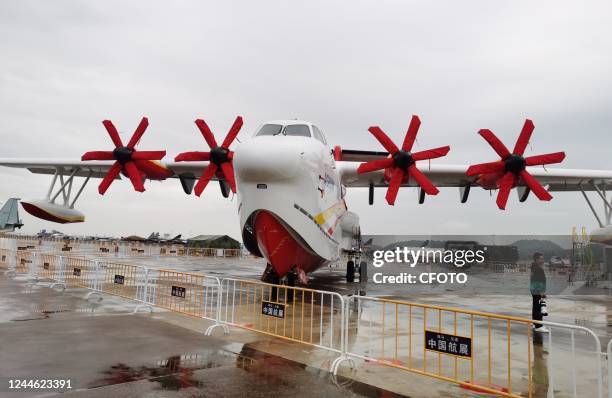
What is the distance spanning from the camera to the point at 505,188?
12.1m

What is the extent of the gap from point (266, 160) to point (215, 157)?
401cm

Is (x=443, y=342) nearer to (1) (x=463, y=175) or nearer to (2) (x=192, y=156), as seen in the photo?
(2) (x=192, y=156)

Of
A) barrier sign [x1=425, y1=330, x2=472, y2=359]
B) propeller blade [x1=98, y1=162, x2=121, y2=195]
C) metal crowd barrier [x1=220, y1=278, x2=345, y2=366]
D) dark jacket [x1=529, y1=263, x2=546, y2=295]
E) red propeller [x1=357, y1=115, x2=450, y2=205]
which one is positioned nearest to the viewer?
barrier sign [x1=425, y1=330, x2=472, y2=359]

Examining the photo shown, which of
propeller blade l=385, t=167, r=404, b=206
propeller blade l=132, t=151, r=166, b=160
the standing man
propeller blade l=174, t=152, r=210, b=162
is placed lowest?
the standing man

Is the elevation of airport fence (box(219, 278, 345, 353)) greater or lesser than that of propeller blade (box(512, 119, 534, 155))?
lesser

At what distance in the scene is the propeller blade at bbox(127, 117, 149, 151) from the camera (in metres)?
13.6

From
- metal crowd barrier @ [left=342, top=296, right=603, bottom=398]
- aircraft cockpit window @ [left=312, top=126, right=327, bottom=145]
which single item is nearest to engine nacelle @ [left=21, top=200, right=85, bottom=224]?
aircraft cockpit window @ [left=312, top=126, right=327, bottom=145]

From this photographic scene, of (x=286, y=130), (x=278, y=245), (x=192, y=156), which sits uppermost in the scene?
(x=286, y=130)

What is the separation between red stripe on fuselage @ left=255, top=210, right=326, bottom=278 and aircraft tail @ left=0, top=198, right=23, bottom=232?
5429 centimetres

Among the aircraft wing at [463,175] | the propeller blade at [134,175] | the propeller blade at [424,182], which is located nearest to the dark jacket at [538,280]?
the propeller blade at [424,182]

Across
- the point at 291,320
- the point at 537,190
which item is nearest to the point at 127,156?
the point at 291,320

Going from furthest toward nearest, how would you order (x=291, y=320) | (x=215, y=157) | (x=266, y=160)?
1. (x=215, y=157)
2. (x=266, y=160)
3. (x=291, y=320)

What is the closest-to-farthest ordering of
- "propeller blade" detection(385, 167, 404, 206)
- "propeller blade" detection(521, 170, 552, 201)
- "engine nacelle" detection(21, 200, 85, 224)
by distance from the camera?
"propeller blade" detection(385, 167, 404, 206), "propeller blade" detection(521, 170, 552, 201), "engine nacelle" detection(21, 200, 85, 224)

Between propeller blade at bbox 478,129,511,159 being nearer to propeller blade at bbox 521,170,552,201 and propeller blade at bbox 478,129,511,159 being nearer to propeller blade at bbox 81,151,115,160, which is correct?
propeller blade at bbox 521,170,552,201
